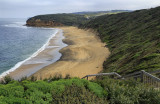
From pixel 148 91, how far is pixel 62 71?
14.9 metres

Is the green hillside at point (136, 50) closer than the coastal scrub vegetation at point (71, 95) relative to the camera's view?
No

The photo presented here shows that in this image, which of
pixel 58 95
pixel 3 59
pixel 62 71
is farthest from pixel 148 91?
pixel 3 59

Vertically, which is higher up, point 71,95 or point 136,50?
point 71,95

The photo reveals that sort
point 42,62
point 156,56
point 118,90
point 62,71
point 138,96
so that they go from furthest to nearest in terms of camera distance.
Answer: point 42,62 < point 62,71 < point 156,56 < point 118,90 < point 138,96

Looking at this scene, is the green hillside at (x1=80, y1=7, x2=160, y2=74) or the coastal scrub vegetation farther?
the green hillside at (x1=80, y1=7, x2=160, y2=74)

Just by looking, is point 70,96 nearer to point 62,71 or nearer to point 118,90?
point 118,90

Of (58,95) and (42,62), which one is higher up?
(58,95)

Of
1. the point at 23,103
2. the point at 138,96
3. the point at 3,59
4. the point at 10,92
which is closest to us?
the point at 23,103

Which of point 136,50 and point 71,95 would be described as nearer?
point 71,95

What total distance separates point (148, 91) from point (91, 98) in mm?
2318

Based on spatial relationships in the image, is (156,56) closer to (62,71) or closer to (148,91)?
(148,91)

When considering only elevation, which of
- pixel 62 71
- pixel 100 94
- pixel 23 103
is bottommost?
pixel 62 71

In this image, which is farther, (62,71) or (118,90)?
(62,71)

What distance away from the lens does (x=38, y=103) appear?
4758 mm
